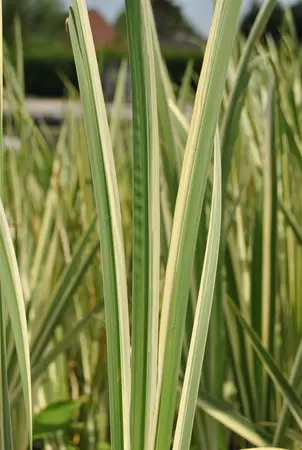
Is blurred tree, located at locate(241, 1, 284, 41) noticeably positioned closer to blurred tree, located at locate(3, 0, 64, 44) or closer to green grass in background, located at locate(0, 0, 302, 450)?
green grass in background, located at locate(0, 0, 302, 450)

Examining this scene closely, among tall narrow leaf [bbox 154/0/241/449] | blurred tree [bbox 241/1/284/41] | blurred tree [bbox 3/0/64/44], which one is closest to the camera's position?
tall narrow leaf [bbox 154/0/241/449]

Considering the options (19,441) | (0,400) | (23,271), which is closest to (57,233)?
(23,271)

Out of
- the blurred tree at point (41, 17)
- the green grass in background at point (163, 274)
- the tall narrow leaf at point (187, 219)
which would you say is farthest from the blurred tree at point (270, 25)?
the blurred tree at point (41, 17)

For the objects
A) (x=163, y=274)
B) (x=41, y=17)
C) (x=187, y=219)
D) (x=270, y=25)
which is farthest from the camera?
(x=41, y=17)

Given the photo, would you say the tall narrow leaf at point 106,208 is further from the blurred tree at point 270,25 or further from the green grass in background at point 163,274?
the blurred tree at point 270,25

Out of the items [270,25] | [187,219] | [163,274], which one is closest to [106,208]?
[187,219]

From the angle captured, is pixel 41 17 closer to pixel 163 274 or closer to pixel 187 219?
pixel 163 274

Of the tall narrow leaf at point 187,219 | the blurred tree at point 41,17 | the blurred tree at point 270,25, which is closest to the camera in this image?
the tall narrow leaf at point 187,219

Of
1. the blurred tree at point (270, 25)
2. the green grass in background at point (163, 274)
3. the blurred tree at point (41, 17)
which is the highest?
the blurred tree at point (41, 17)

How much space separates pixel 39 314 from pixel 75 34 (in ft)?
1.08

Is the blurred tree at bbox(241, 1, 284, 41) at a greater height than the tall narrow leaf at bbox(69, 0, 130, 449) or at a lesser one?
greater

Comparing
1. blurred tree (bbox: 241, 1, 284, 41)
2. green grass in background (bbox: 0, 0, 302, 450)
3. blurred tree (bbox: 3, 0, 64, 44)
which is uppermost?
blurred tree (bbox: 3, 0, 64, 44)

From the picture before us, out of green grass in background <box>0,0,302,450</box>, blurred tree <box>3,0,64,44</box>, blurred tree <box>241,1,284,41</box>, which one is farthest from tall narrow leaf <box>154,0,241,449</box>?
blurred tree <box>3,0,64,44</box>

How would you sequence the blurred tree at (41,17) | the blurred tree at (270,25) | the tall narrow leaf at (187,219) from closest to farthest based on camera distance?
the tall narrow leaf at (187,219), the blurred tree at (270,25), the blurred tree at (41,17)
